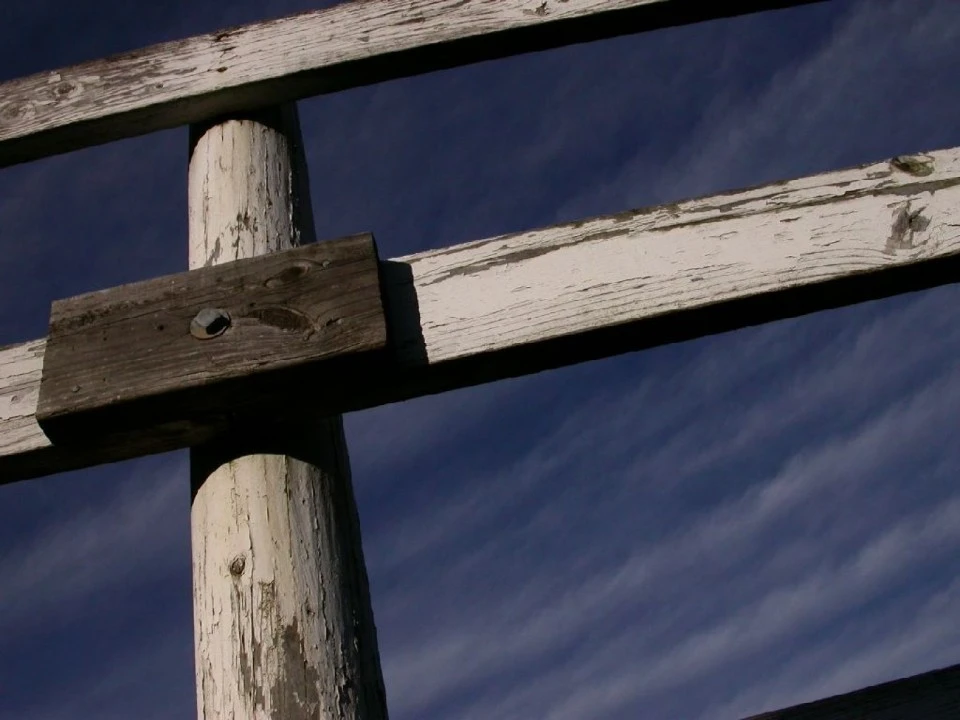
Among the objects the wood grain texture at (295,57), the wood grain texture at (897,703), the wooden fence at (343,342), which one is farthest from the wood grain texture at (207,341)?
the wood grain texture at (897,703)

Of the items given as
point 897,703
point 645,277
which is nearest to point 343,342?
point 645,277

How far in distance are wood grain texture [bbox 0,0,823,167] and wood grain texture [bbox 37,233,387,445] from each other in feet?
1.89

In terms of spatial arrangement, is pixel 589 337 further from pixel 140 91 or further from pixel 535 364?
pixel 140 91

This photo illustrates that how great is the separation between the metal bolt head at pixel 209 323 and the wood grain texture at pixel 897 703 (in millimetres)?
1080

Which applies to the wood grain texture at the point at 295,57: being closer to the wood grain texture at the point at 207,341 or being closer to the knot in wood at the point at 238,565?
the wood grain texture at the point at 207,341

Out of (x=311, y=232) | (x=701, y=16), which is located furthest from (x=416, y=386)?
(x=701, y=16)

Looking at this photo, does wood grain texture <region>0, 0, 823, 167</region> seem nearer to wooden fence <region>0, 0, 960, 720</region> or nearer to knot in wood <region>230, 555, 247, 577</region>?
wooden fence <region>0, 0, 960, 720</region>

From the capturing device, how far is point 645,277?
141cm

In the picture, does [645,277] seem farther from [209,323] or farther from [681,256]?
[209,323]

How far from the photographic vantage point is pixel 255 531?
1353mm

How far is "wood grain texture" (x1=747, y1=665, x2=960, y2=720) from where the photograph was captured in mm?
1532

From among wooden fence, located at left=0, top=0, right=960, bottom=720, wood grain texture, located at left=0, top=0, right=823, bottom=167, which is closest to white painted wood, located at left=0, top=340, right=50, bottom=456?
wooden fence, located at left=0, top=0, right=960, bottom=720

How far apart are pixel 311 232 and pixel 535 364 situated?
601 millimetres

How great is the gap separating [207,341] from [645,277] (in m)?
0.64
